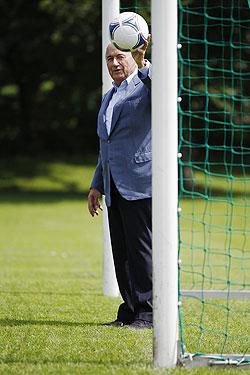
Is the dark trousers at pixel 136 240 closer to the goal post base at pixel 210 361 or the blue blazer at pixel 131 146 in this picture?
the blue blazer at pixel 131 146

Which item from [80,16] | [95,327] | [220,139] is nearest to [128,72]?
[95,327]

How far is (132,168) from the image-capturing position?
21.0ft

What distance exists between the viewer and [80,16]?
83.5ft

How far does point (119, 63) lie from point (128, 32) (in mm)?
391

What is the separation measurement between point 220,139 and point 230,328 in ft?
71.2

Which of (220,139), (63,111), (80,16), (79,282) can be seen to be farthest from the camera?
(63,111)

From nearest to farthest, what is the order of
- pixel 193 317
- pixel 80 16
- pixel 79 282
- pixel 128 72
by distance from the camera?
1. pixel 128 72
2. pixel 193 317
3. pixel 79 282
4. pixel 80 16

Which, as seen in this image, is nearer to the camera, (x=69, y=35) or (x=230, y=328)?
(x=230, y=328)

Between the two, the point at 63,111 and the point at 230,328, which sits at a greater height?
the point at 63,111

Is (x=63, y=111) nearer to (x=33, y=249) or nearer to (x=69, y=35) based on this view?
→ (x=69, y=35)

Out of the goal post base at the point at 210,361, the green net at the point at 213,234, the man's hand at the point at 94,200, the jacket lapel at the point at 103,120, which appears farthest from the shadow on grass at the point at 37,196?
the goal post base at the point at 210,361

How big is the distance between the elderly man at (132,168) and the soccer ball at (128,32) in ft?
0.70

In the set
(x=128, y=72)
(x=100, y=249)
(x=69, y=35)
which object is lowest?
(x=100, y=249)

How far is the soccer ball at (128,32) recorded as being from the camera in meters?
6.11
